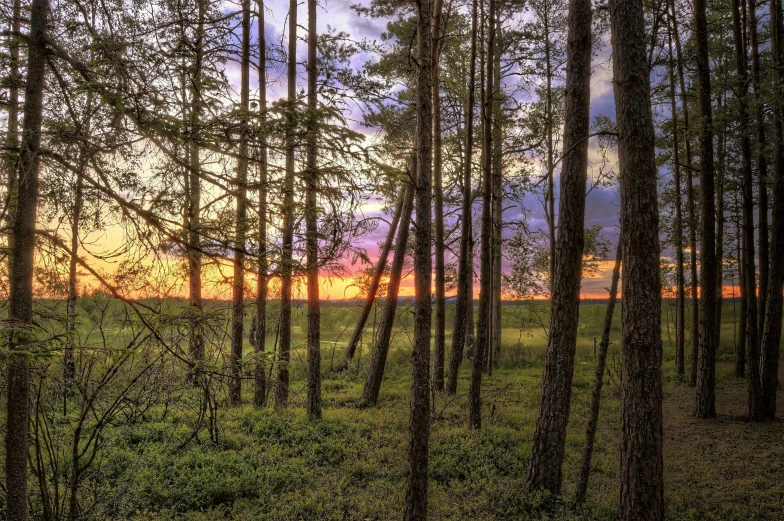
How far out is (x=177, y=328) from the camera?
15.0 ft

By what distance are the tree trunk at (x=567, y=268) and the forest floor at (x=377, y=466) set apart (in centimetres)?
69

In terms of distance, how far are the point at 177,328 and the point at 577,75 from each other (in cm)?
649

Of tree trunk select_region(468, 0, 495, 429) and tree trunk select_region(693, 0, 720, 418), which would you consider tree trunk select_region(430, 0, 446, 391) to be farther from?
tree trunk select_region(693, 0, 720, 418)

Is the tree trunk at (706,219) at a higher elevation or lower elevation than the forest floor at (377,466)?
higher

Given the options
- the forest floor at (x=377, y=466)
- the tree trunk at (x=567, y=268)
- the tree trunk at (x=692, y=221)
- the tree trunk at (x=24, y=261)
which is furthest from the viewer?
the tree trunk at (x=692, y=221)

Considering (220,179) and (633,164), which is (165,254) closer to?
(220,179)

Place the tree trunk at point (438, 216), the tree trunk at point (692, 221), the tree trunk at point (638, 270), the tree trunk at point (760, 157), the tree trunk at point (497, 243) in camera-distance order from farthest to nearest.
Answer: the tree trunk at point (497, 243)
the tree trunk at point (692, 221)
the tree trunk at point (438, 216)
the tree trunk at point (760, 157)
the tree trunk at point (638, 270)

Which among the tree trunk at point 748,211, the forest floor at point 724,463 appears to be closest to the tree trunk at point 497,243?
the forest floor at point 724,463

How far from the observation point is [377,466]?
796 cm

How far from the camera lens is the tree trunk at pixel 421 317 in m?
5.71

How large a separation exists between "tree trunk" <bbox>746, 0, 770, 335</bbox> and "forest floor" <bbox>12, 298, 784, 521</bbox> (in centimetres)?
359

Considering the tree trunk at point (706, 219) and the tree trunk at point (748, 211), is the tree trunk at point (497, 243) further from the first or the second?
the tree trunk at point (748, 211)

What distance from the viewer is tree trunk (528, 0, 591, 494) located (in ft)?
22.4

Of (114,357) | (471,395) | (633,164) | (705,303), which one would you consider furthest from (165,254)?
(705,303)
